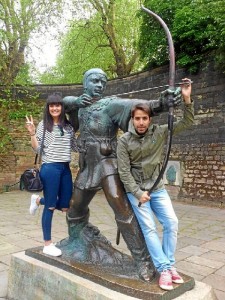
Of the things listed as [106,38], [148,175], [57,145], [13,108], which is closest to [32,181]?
[57,145]

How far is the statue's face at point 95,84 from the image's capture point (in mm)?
2789

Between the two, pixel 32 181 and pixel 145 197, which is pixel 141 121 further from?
pixel 32 181

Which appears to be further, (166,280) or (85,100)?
(85,100)

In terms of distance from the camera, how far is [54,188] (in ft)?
9.43

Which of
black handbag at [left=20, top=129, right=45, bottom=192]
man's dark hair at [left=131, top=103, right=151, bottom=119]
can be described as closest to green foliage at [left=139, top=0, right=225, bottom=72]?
man's dark hair at [left=131, top=103, right=151, bottom=119]

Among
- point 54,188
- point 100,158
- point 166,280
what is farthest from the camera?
point 54,188

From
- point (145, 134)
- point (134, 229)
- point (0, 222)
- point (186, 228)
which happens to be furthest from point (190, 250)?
point (0, 222)

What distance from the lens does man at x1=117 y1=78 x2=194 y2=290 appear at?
2307 mm

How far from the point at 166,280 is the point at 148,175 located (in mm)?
732

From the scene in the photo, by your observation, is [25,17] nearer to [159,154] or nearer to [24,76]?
[24,76]

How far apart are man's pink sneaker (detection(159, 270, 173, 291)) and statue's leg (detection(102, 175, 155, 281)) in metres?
0.15

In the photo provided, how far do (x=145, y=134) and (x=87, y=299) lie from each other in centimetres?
129

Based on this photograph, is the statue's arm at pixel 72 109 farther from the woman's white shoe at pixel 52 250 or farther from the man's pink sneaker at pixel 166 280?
the man's pink sneaker at pixel 166 280

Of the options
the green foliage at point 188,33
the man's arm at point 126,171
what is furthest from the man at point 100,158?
the green foliage at point 188,33
